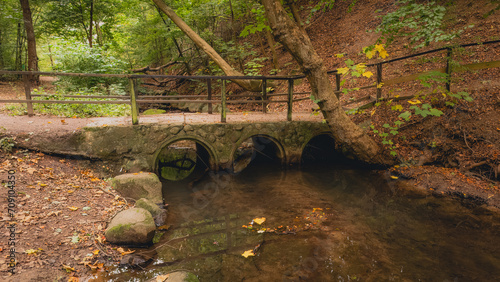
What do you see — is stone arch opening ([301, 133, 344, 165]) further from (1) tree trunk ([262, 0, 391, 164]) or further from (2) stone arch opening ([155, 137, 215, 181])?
(2) stone arch opening ([155, 137, 215, 181])

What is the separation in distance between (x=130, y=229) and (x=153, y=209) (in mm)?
964

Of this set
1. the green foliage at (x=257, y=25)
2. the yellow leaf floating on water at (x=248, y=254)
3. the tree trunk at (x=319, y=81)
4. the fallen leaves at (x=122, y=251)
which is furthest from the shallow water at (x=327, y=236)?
the green foliage at (x=257, y=25)

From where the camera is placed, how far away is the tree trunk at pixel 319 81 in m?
5.47

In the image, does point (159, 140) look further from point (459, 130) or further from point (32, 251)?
point (459, 130)

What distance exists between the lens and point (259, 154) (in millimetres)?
9117

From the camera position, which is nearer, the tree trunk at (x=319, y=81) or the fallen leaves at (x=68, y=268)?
the fallen leaves at (x=68, y=268)

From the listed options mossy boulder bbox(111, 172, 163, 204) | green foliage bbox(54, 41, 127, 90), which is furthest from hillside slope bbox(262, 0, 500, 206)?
green foliage bbox(54, 41, 127, 90)

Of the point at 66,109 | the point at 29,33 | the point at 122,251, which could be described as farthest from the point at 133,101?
the point at 29,33

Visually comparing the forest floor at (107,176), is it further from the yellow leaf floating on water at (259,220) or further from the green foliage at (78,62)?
the green foliage at (78,62)

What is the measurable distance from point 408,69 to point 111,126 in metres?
8.76

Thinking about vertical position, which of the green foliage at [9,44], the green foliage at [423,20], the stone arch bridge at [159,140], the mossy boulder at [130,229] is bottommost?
the mossy boulder at [130,229]

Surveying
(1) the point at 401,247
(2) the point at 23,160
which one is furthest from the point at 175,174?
A: (1) the point at 401,247

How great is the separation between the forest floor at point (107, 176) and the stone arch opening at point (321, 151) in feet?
3.79

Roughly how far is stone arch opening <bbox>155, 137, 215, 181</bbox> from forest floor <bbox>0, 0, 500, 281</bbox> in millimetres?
1869
